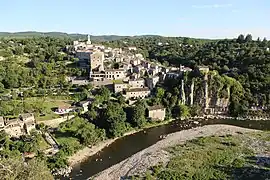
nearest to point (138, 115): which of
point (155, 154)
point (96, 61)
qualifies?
point (155, 154)

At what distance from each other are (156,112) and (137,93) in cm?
570

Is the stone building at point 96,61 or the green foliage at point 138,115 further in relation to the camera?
the stone building at point 96,61

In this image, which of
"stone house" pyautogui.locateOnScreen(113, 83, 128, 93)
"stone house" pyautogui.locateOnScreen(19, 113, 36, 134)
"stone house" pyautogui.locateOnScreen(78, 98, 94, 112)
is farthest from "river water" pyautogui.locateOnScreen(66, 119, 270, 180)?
"stone house" pyautogui.locateOnScreen(113, 83, 128, 93)

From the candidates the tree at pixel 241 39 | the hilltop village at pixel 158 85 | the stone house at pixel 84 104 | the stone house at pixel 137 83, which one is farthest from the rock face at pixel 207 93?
the tree at pixel 241 39

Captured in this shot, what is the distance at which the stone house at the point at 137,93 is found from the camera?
170ft

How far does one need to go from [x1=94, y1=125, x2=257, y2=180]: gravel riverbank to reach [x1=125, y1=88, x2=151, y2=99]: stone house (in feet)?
38.6

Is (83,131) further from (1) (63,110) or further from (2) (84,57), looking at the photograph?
(2) (84,57)

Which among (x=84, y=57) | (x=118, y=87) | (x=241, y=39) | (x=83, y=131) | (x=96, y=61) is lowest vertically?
(x=83, y=131)

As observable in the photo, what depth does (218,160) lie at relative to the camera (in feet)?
102

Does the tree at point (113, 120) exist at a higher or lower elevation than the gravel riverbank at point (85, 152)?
higher

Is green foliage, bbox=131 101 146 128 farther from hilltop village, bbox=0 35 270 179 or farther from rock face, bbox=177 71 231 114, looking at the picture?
rock face, bbox=177 71 231 114

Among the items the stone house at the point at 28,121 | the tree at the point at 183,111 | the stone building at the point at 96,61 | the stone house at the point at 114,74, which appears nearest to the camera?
the stone house at the point at 28,121

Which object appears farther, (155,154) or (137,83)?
(137,83)

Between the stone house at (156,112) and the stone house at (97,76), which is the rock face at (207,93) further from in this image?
the stone house at (97,76)
